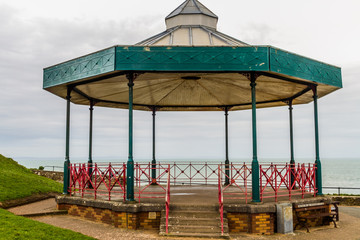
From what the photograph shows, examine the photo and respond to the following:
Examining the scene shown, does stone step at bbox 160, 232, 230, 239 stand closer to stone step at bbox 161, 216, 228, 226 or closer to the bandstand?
stone step at bbox 161, 216, 228, 226

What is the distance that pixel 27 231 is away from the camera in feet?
23.0

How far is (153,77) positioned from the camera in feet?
34.2

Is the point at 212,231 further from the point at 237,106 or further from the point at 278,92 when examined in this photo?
the point at 237,106

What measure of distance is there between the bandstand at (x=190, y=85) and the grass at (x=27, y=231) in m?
1.65

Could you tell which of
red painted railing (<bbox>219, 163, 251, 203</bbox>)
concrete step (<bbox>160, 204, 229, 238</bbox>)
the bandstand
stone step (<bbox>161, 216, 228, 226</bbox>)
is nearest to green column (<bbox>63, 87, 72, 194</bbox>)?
the bandstand

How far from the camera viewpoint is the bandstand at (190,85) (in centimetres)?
877

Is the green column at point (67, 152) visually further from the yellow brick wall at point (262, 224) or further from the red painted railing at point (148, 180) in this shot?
the yellow brick wall at point (262, 224)

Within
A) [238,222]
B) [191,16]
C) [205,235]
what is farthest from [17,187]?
[191,16]

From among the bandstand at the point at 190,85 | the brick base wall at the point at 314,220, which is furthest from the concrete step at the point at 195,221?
the brick base wall at the point at 314,220

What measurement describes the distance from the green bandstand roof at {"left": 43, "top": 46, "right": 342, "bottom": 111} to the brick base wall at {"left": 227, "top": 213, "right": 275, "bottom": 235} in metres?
3.72

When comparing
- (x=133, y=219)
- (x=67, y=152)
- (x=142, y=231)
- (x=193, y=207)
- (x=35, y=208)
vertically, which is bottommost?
(x=142, y=231)

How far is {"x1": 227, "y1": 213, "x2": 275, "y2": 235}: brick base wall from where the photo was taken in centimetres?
823

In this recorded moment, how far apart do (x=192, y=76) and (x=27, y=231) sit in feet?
21.4

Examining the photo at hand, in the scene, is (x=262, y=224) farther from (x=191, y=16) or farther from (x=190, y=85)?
(x=191, y=16)
